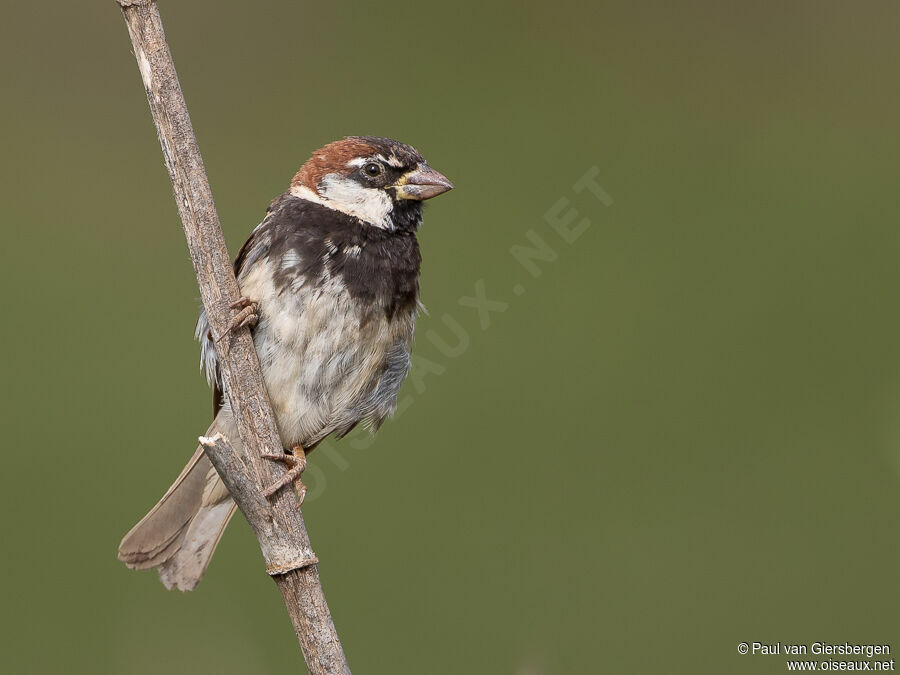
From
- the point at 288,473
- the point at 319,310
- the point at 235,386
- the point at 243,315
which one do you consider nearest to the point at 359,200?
the point at 319,310

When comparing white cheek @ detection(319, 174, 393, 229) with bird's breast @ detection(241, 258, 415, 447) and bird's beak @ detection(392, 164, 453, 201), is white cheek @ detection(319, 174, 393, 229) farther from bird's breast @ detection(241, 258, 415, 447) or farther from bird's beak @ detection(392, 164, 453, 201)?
bird's breast @ detection(241, 258, 415, 447)

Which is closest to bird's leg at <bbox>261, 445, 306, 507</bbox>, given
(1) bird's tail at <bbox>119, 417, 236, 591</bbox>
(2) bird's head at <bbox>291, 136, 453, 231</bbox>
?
(1) bird's tail at <bbox>119, 417, 236, 591</bbox>

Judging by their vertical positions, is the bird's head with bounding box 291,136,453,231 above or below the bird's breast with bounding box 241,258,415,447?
above

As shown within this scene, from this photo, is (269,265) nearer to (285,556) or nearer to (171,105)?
(171,105)

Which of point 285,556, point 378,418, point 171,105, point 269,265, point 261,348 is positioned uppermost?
point 171,105

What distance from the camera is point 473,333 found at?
455 cm

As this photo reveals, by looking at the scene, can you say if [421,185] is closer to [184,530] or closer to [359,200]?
[359,200]

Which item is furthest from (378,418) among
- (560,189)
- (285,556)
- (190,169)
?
(560,189)

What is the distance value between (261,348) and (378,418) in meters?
0.51

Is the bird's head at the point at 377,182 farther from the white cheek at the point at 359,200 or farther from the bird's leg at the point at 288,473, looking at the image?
the bird's leg at the point at 288,473

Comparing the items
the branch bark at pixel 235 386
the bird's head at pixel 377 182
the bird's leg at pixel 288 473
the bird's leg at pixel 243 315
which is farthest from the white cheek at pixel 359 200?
the bird's leg at pixel 288 473

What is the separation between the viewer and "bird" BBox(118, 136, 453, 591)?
239 cm

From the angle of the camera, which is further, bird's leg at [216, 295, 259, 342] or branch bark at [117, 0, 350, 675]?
bird's leg at [216, 295, 259, 342]

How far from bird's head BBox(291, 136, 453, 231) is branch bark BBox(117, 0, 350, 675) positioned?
51 cm
